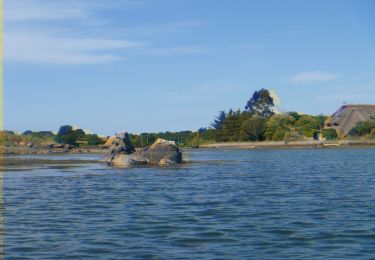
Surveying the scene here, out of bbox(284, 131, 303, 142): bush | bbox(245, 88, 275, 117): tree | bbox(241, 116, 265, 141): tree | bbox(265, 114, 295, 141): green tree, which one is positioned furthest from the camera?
bbox(245, 88, 275, 117): tree

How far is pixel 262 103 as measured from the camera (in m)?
148

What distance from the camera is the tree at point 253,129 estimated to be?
126125 mm

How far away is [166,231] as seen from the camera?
1587 cm

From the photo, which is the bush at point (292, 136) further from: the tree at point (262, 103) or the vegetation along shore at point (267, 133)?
the tree at point (262, 103)

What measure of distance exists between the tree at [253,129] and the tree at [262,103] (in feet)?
58.1

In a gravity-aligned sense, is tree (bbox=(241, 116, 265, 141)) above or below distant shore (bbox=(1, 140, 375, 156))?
above

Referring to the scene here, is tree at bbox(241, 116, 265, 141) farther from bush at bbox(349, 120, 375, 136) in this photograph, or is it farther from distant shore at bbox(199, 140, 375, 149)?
bush at bbox(349, 120, 375, 136)

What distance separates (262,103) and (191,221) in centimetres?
13179

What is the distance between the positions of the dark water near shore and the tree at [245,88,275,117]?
116m

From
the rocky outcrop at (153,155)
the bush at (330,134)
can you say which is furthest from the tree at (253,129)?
the rocky outcrop at (153,155)

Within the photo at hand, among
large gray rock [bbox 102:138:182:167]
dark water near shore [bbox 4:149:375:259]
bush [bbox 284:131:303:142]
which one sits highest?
bush [bbox 284:131:303:142]

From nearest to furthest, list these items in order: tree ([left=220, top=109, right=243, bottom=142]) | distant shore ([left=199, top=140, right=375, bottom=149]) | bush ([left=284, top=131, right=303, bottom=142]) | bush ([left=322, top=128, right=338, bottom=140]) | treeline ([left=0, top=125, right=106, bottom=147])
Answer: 1. distant shore ([left=199, top=140, right=375, bottom=149])
2. bush ([left=284, top=131, right=303, bottom=142])
3. bush ([left=322, top=128, right=338, bottom=140])
4. tree ([left=220, top=109, right=243, bottom=142])
5. treeline ([left=0, top=125, right=106, bottom=147])

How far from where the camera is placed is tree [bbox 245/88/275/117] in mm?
146375

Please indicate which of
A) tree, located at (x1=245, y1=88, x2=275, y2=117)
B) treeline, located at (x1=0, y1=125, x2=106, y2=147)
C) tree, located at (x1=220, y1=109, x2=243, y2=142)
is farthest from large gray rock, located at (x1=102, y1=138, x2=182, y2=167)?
tree, located at (x1=245, y1=88, x2=275, y2=117)
